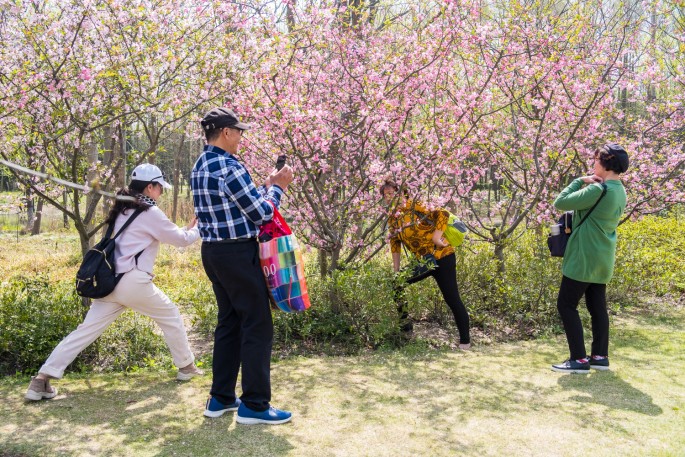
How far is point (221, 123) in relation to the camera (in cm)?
A: 341

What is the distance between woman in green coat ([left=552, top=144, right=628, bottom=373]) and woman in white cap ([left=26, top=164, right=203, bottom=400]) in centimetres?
280

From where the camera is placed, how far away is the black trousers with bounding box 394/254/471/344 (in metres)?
5.30

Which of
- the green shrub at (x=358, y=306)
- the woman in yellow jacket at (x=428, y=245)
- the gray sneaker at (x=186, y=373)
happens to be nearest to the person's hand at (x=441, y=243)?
the woman in yellow jacket at (x=428, y=245)

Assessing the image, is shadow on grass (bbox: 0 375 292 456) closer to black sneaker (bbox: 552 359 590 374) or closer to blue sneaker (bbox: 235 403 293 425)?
blue sneaker (bbox: 235 403 293 425)

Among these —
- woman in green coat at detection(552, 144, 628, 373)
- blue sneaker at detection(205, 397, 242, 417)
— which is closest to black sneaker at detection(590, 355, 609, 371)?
woman in green coat at detection(552, 144, 628, 373)

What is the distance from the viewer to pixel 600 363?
15.4ft

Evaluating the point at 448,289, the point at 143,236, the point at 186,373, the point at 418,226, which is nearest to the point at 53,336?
the point at 186,373

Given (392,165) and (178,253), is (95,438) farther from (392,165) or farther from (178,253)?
(178,253)

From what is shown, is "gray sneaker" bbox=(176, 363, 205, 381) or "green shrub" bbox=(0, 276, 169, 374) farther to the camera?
"green shrub" bbox=(0, 276, 169, 374)

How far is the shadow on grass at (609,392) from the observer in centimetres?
390

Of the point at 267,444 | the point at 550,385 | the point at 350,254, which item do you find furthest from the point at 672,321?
the point at 267,444

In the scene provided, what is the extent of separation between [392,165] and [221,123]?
2349 millimetres

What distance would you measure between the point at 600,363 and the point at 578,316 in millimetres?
422

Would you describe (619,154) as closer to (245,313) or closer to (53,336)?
(245,313)
